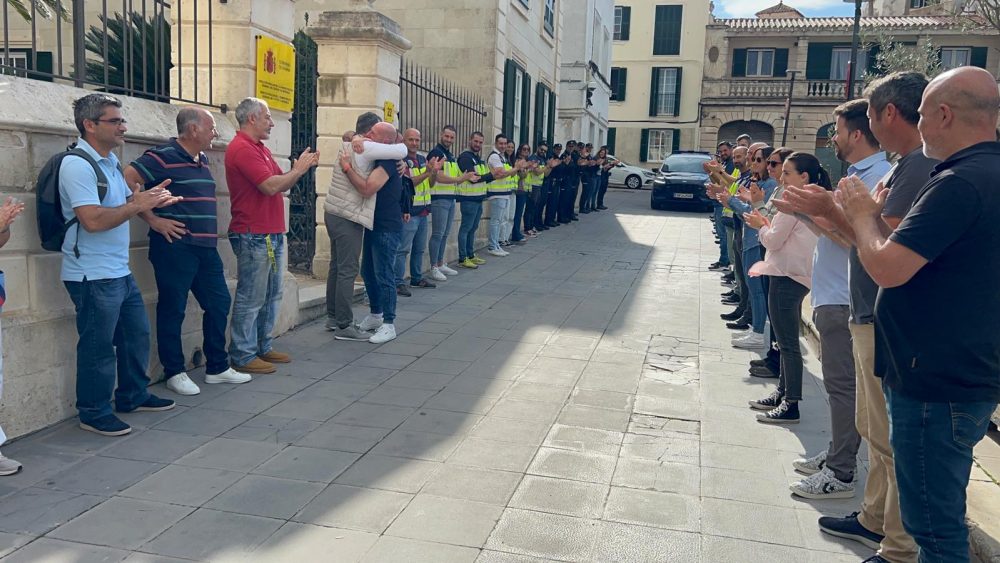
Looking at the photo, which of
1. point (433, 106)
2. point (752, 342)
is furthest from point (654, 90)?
point (752, 342)

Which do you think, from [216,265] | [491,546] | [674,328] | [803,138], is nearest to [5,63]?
[216,265]

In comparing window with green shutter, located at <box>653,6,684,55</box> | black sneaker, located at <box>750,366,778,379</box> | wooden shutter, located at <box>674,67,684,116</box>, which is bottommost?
black sneaker, located at <box>750,366,778,379</box>

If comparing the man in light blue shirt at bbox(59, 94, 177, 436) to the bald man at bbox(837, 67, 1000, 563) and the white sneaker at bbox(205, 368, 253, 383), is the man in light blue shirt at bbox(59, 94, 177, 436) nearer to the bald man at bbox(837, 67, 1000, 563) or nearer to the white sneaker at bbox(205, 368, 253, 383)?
the white sneaker at bbox(205, 368, 253, 383)

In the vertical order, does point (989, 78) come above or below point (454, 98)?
below

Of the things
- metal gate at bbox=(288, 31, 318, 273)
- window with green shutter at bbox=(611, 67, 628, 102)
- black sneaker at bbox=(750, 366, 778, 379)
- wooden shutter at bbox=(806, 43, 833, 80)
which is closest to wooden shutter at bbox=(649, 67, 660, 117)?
window with green shutter at bbox=(611, 67, 628, 102)

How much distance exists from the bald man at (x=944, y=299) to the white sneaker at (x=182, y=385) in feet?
14.6

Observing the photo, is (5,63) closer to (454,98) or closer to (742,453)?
(742,453)

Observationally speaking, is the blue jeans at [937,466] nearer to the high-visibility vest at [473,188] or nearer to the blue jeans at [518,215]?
the high-visibility vest at [473,188]

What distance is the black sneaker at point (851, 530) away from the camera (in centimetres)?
384

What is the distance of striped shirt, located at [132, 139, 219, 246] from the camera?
544 centimetres

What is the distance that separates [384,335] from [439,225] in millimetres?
3792

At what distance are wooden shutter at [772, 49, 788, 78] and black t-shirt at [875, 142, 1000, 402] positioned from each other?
41.1 metres

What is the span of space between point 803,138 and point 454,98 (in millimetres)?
30668

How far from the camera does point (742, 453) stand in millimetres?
5004
